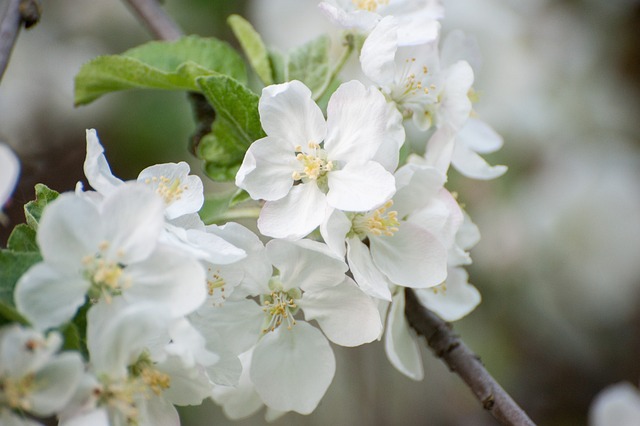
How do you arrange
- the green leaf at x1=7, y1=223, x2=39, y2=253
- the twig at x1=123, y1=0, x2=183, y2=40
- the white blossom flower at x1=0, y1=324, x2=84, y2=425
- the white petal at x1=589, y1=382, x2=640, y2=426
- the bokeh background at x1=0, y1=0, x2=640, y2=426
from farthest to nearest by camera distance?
the bokeh background at x1=0, y1=0, x2=640, y2=426, the white petal at x1=589, y1=382, x2=640, y2=426, the twig at x1=123, y1=0, x2=183, y2=40, the green leaf at x1=7, y1=223, x2=39, y2=253, the white blossom flower at x1=0, y1=324, x2=84, y2=425

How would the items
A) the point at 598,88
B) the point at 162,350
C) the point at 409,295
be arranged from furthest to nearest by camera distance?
1. the point at 598,88
2. the point at 409,295
3. the point at 162,350

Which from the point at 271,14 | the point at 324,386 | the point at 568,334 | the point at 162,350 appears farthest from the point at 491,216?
the point at 162,350

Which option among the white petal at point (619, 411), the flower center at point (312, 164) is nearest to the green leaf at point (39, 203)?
the flower center at point (312, 164)

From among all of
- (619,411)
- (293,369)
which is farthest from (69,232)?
(619,411)

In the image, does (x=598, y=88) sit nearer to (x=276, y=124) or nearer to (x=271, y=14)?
(x=271, y=14)

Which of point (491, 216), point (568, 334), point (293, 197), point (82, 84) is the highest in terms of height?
point (82, 84)

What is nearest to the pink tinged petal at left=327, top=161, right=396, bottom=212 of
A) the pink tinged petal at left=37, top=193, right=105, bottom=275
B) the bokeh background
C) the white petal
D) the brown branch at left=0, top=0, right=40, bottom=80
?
the pink tinged petal at left=37, top=193, right=105, bottom=275

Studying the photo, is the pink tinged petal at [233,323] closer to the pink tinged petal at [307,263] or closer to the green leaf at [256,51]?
the pink tinged petal at [307,263]

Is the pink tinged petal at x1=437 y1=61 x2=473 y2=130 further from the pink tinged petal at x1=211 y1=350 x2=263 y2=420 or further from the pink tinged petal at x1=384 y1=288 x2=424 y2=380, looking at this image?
the pink tinged petal at x1=211 y1=350 x2=263 y2=420
